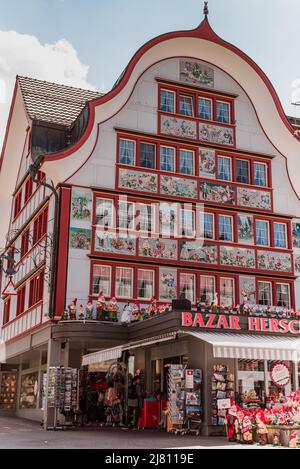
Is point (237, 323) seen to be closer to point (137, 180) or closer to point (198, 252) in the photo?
point (198, 252)

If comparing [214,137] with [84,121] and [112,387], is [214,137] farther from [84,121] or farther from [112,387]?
[112,387]

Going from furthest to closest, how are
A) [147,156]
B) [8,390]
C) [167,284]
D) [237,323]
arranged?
[8,390]
[147,156]
[167,284]
[237,323]

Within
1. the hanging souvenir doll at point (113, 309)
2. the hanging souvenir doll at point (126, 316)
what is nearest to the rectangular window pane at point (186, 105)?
the hanging souvenir doll at point (113, 309)

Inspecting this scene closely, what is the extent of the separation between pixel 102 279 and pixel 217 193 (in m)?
6.38

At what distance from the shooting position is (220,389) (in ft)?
61.9

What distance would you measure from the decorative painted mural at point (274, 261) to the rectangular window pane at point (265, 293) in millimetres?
716

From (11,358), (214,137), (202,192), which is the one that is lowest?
(11,358)

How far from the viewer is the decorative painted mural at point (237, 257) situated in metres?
26.5

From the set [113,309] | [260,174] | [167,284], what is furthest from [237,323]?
[260,174]

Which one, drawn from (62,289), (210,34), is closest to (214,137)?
(210,34)

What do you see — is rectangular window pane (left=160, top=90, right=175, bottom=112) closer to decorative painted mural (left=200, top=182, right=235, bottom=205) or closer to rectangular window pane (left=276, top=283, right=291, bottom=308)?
decorative painted mural (left=200, top=182, right=235, bottom=205)

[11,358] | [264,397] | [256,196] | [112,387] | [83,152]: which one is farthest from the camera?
[11,358]

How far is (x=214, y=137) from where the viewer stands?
27891 mm

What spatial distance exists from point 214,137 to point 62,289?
9.72 m
